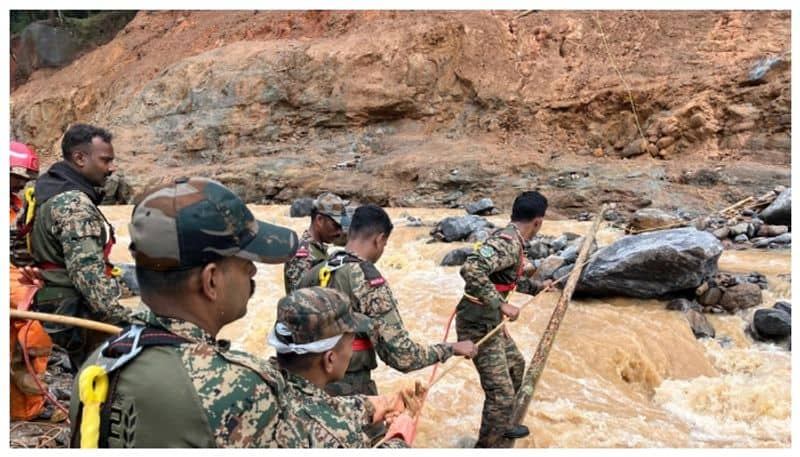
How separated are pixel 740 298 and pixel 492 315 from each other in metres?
4.52

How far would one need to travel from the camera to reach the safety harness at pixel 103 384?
133cm

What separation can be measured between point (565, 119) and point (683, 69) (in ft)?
13.0

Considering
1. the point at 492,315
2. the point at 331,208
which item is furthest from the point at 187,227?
the point at 492,315

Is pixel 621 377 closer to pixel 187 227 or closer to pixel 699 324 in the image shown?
pixel 699 324

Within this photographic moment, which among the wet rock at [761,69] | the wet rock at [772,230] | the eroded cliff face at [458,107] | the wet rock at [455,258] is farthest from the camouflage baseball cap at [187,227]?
the wet rock at [761,69]

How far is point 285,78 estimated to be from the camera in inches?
884

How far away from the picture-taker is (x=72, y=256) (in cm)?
297

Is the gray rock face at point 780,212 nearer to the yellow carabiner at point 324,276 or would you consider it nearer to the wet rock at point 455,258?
the wet rock at point 455,258

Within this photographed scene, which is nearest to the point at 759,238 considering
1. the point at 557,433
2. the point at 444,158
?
the point at 557,433

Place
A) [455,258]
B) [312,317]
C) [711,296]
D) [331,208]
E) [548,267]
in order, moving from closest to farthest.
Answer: [312,317] → [331,208] → [711,296] → [548,267] → [455,258]

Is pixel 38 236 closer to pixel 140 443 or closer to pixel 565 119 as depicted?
pixel 140 443

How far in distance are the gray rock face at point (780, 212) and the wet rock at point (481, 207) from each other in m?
5.82

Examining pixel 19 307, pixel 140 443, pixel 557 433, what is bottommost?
pixel 557 433

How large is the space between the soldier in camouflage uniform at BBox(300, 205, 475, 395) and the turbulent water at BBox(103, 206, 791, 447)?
80.5 inches
